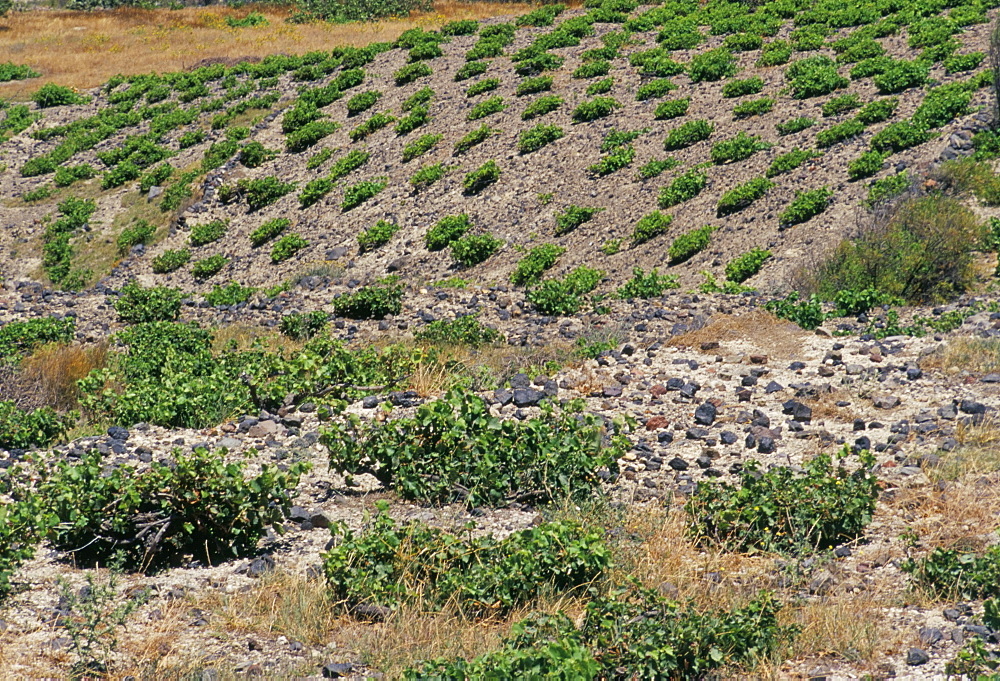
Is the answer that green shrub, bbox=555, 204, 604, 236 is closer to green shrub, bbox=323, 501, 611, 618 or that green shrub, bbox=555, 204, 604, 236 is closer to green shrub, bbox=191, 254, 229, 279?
green shrub, bbox=191, 254, 229, 279

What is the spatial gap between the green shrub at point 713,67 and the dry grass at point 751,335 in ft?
35.7

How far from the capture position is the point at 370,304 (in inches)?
579

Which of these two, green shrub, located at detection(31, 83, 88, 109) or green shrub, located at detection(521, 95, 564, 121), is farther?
green shrub, located at detection(31, 83, 88, 109)

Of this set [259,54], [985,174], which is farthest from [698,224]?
[259,54]

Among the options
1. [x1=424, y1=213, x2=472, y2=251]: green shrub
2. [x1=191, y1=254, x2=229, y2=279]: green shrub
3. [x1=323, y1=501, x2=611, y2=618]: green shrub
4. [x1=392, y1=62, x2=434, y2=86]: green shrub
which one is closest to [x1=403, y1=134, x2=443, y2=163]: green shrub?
[x1=424, y1=213, x2=472, y2=251]: green shrub

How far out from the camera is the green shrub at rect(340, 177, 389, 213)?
20.9 metres

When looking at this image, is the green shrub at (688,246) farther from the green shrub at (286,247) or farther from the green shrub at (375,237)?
the green shrub at (286,247)

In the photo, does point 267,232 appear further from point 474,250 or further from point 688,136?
point 688,136

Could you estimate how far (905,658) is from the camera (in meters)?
5.32

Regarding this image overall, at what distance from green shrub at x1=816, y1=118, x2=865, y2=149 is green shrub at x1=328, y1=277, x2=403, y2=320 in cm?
791

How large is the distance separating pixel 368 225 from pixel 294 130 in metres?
6.90

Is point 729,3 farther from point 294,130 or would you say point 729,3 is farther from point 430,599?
point 430,599

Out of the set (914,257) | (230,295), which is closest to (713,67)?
(914,257)

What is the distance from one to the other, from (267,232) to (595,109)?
296 inches
